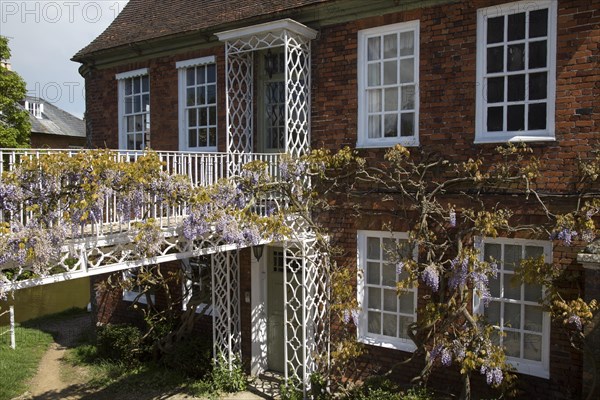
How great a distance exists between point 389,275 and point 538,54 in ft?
12.9

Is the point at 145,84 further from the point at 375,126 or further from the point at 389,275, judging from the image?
the point at 389,275

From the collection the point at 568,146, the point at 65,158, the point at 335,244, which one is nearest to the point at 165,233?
the point at 65,158

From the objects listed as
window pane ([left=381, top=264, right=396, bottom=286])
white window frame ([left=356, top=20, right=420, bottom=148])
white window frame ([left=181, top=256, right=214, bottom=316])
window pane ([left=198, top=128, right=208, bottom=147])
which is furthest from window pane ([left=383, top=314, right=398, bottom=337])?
window pane ([left=198, top=128, right=208, bottom=147])

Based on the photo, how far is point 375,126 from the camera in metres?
8.56

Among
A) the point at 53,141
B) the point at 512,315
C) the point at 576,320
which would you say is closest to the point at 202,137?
the point at 512,315

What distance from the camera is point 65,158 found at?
18.7ft

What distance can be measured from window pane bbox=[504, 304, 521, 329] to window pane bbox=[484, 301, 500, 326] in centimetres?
11

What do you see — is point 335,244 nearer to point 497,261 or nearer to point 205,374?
point 497,261

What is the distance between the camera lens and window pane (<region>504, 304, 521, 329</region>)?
24.3 ft

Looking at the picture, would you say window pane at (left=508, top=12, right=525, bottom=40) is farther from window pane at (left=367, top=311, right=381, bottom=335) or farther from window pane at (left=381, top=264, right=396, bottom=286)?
window pane at (left=367, top=311, right=381, bottom=335)

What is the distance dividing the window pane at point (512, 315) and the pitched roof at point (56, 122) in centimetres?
3206

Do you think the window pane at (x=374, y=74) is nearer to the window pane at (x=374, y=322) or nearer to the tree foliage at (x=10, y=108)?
Result: the window pane at (x=374, y=322)

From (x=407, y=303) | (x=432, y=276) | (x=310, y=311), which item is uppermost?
(x=432, y=276)

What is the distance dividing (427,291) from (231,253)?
3947mm
